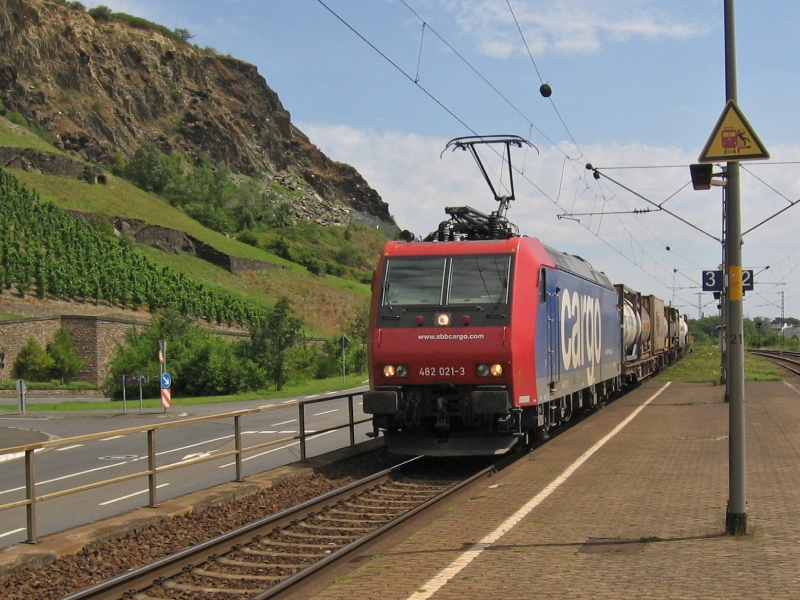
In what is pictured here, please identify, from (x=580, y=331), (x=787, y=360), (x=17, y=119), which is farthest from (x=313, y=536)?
(x=17, y=119)

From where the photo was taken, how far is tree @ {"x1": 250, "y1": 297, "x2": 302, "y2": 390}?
165 ft

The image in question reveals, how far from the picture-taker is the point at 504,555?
862cm

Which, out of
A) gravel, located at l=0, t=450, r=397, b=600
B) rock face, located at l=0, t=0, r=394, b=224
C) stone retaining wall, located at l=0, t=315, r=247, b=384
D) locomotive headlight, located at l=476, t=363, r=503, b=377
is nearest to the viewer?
gravel, located at l=0, t=450, r=397, b=600

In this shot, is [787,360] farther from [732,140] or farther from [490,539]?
[490,539]

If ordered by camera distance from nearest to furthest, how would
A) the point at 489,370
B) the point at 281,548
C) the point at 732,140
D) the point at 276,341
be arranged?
1. the point at 732,140
2. the point at 281,548
3. the point at 489,370
4. the point at 276,341

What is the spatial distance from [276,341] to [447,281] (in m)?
37.3

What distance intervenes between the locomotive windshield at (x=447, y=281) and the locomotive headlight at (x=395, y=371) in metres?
0.99

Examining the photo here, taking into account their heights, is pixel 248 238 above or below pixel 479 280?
above

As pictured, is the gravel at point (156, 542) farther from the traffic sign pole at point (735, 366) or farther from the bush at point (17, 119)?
the bush at point (17, 119)

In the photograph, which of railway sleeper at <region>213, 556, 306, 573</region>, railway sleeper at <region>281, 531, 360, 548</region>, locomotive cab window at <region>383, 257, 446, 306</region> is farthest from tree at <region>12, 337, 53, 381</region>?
railway sleeper at <region>213, 556, 306, 573</region>

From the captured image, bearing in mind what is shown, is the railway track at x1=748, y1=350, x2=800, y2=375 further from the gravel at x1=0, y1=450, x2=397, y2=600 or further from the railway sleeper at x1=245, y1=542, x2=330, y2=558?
the railway sleeper at x1=245, y1=542, x2=330, y2=558

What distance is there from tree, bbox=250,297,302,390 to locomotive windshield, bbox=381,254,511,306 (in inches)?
1411

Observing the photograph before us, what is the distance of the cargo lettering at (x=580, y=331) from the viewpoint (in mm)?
17688

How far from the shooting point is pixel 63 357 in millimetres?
58312
